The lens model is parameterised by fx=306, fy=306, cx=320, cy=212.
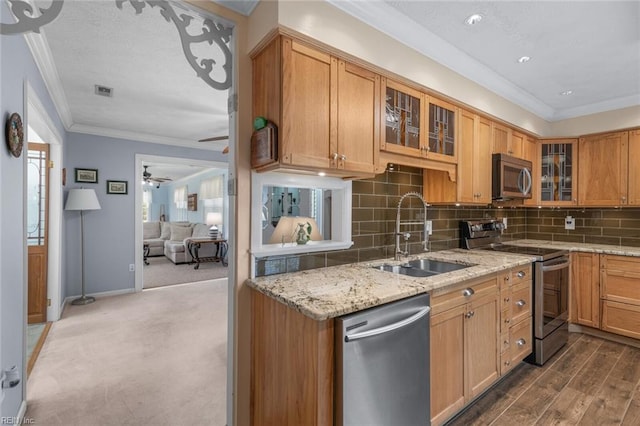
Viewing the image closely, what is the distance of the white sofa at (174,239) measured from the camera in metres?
7.27

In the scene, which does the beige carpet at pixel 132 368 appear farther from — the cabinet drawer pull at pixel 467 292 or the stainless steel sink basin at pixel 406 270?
the cabinet drawer pull at pixel 467 292

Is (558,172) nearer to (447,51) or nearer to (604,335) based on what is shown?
(604,335)

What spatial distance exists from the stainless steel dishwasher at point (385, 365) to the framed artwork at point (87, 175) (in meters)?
4.84

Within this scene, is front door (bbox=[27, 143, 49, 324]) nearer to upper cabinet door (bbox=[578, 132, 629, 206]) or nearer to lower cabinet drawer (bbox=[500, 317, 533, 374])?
lower cabinet drawer (bbox=[500, 317, 533, 374])

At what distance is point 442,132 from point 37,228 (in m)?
4.58

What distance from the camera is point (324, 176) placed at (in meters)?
2.09

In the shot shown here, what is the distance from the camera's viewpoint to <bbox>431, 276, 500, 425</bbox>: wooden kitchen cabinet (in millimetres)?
1784

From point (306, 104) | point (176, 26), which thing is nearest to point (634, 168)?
point (306, 104)

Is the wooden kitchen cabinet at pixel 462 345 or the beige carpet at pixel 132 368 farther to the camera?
the beige carpet at pixel 132 368

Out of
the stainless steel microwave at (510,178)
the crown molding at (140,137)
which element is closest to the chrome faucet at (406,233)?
the stainless steel microwave at (510,178)

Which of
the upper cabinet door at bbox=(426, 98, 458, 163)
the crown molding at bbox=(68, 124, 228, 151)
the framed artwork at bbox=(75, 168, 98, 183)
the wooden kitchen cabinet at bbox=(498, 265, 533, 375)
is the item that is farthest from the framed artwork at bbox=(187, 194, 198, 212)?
the wooden kitchen cabinet at bbox=(498, 265, 533, 375)

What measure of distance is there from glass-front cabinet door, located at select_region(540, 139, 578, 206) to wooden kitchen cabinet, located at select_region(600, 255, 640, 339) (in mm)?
837

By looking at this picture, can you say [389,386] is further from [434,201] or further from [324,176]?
[434,201]

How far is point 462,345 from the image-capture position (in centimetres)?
194
